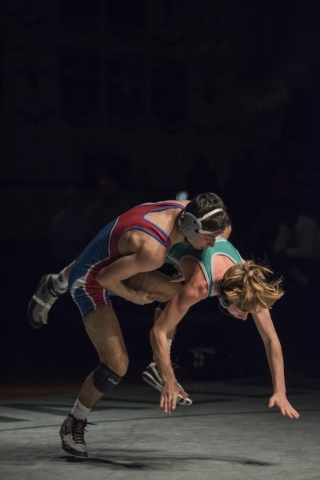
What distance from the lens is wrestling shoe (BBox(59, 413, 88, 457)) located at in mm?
5840

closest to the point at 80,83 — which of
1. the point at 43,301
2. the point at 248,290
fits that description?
the point at 43,301

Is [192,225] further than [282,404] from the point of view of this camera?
Yes

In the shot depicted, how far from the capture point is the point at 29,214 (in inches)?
1021

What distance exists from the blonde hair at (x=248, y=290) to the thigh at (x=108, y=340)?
82 centimetres

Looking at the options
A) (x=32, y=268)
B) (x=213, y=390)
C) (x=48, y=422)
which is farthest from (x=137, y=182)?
(x=48, y=422)

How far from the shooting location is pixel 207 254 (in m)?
5.55

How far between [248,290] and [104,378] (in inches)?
43.9

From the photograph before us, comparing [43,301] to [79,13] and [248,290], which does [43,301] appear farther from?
[79,13]

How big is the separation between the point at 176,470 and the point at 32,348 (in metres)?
5.89

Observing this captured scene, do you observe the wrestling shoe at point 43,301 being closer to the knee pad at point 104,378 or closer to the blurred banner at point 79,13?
the knee pad at point 104,378

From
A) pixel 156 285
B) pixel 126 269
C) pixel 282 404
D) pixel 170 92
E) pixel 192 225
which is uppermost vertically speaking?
pixel 192 225

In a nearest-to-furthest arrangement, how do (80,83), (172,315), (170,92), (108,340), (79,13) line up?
(172,315) → (108,340) → (79,13) → (80,83) → (170,92)

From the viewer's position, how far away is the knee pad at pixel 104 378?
5852 millimetres

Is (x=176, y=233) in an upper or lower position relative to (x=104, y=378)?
upper
